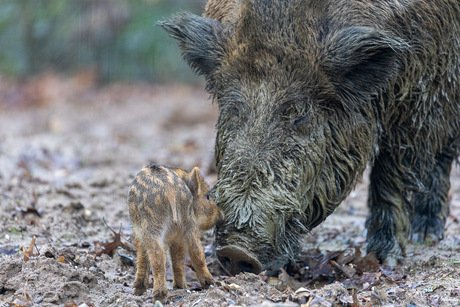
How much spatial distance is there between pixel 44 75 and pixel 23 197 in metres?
13.8

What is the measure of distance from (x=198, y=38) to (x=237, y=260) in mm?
1718

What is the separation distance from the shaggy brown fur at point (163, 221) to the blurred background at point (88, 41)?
1631cm

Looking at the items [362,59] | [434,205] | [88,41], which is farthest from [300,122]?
Answer: [88,41]

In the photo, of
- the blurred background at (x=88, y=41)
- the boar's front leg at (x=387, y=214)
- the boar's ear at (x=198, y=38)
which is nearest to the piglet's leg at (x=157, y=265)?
the boar's ear at (x=198, y=38)

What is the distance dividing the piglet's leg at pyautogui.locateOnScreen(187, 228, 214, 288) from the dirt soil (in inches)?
2.6

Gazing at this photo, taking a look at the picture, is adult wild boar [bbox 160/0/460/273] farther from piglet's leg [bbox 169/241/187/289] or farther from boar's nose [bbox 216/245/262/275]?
→ piglet's leg [bbox 169/241/187/289]

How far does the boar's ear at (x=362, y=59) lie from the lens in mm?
4766

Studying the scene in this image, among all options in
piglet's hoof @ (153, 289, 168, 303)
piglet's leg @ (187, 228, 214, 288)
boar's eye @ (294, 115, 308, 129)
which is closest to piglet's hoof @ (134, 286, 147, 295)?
piglet's hoof @ (153, 289, 168, 303)

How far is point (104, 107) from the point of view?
16.8 meters

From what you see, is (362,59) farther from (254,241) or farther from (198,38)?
(254,241)

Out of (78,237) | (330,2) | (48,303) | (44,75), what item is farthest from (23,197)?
(44,75)

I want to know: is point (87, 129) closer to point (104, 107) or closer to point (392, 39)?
point (104, 107)

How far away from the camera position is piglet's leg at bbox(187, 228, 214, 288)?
411cm

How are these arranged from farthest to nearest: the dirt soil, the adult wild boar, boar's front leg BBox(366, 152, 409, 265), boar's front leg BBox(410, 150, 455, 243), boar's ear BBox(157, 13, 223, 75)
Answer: boar's front leg BBox(410, 150, 455, 243) < boar's front leg BBox(366, 152, 409, 265) < boar's ear BBox(157, 13, 223, 75) < the adult wild boar < the dirt soil
